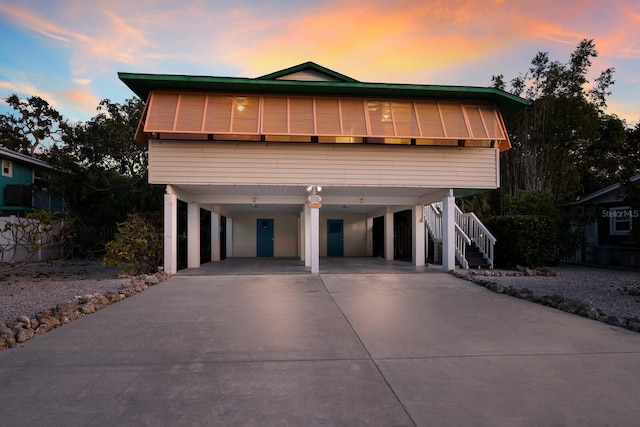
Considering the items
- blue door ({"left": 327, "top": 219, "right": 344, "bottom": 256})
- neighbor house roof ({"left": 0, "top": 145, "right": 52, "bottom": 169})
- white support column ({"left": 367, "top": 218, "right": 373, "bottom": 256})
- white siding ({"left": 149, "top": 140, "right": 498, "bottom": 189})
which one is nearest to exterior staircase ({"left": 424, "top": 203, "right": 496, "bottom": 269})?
white siding ({"left": 149, "top": 140, "right": 498, "bottom": 189})

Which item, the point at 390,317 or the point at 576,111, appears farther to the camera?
the point at 576,111

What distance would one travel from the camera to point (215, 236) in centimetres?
1778

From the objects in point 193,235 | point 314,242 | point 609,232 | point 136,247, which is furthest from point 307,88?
point 609,232

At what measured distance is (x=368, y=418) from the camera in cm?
296

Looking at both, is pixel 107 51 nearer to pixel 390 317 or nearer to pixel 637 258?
pixel 390 317

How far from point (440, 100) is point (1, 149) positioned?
21.1m

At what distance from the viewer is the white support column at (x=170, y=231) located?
11.8m

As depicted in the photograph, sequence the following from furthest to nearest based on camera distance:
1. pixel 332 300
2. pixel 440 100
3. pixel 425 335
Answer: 1. pixel 440 100
2. pixel 332 300
3. pixel 425 335

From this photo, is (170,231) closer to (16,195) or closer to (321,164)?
(321,164)

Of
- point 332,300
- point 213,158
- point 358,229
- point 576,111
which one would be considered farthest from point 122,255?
point 576,111

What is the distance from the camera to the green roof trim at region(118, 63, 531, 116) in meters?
11.1

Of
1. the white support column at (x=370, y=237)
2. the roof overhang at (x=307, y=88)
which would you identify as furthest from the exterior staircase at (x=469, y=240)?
the white support column at (x=370, y=237)

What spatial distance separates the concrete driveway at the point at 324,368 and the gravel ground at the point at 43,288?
189 cm

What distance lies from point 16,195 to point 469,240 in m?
22.5
